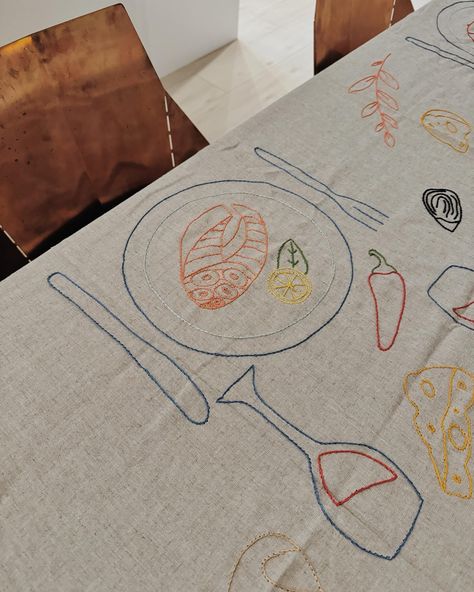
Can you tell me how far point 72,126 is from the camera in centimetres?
100

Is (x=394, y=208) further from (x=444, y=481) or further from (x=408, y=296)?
(x=444, y=481)

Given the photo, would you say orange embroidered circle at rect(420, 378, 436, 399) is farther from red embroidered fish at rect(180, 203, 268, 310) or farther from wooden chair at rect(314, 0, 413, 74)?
wooden chair at rect(314, 0, 413, 74)

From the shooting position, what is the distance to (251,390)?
2.20 feet

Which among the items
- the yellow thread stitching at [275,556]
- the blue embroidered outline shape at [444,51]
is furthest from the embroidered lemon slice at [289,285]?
the blue embroidered outline shape at [444,51]

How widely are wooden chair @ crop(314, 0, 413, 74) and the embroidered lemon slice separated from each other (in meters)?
0.88

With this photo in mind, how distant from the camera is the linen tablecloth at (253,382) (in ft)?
1.83

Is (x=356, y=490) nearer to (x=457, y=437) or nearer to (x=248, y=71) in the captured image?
(x=457, y=437)

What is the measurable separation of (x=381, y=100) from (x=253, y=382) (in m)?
0.75

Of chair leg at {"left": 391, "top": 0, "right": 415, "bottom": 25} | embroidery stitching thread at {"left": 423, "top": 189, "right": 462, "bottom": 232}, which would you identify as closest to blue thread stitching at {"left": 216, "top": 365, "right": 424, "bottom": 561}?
embroidery stitching thread at {"left": 423, "top": 189, "right": 462, "bottom": 232}

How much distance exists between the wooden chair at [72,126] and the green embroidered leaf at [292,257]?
0.47 metres

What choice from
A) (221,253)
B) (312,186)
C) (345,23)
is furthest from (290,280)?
(345,23)

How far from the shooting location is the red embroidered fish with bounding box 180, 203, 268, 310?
776 mm

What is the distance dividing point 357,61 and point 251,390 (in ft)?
2.96

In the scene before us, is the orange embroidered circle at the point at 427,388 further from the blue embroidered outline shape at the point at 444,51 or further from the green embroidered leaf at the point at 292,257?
the blue embroidered outline shape at the point at 444,51
